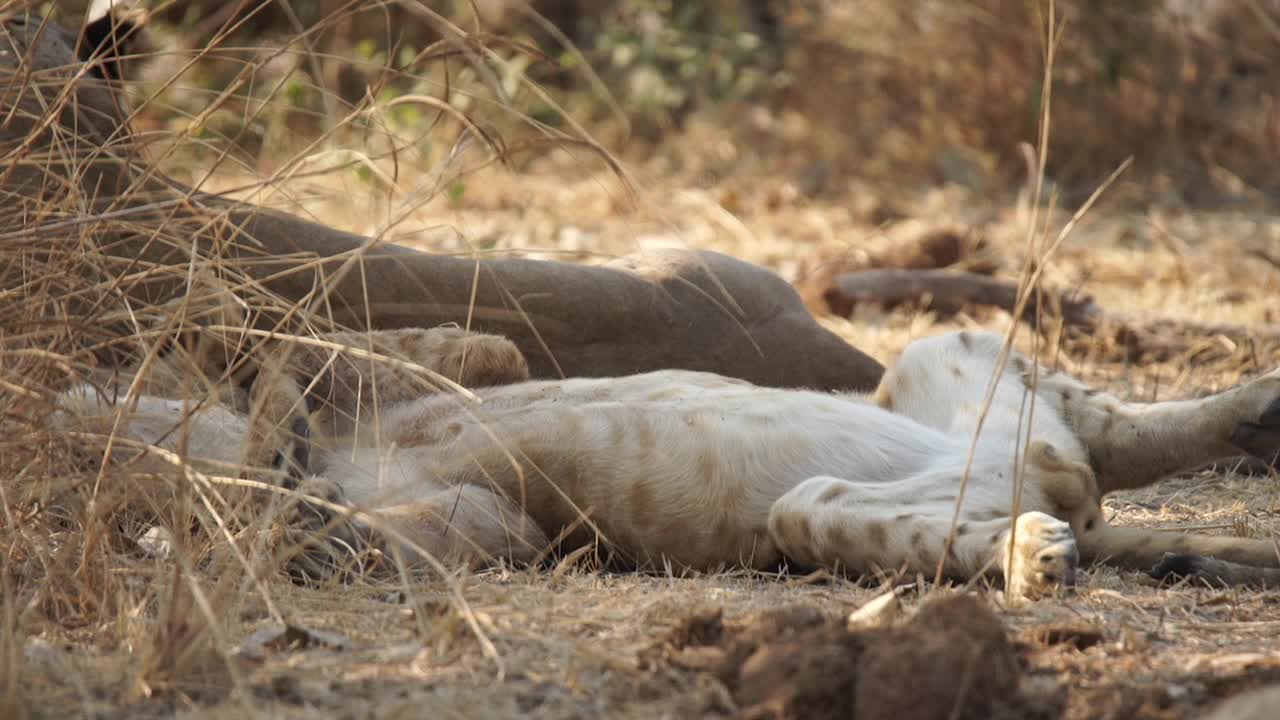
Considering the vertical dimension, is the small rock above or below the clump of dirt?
below

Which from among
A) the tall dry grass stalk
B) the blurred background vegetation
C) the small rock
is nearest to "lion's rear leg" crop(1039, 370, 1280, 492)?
the tall dry grass stalk

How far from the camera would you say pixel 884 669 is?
186 centimetres

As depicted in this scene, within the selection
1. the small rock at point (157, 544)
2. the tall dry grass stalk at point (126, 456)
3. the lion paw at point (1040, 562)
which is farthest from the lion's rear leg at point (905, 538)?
the small rock at point (157, 544)

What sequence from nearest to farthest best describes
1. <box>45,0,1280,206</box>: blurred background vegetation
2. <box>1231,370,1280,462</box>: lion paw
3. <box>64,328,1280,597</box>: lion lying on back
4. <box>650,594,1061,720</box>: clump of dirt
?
<box>650,594,1061,720</box>: clump of dirt < <box>64,328,1280,597</box>: lion lying on back < <box>1231,370,1280,462</box>: lion paw < <box>45,0,1280,206</box>: blurred background vegetation

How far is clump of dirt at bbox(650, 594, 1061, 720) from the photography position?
1.85 metres

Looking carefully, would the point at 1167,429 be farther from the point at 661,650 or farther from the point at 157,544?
the point at 157,544

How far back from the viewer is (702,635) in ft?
7.26

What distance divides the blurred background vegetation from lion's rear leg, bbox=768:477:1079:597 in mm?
5111

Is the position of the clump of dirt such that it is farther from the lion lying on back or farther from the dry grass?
the lion lying on back

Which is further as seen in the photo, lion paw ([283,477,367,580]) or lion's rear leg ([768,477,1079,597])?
lion paw ([283,477,367,580])

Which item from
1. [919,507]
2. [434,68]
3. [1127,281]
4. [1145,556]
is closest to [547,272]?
[919,507]

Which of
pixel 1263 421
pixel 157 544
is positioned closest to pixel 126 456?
pixel 157 544

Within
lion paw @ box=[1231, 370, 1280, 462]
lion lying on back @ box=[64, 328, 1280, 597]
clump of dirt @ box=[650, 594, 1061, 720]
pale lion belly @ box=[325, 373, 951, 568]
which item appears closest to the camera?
clump of dirt @ box=[650, 594, 1061, 720]

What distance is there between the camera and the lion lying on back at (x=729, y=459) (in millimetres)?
2992
